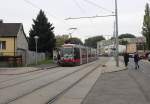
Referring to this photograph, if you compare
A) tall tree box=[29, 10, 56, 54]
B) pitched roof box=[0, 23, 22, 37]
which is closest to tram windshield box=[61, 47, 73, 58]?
pitched roof box=[0, 23, 22, 37]

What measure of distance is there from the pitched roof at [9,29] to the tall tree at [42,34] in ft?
40.3

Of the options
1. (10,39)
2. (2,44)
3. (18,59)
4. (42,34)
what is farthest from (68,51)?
(42,34)

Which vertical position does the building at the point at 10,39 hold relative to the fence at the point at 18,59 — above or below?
above

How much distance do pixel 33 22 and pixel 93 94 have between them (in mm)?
64389

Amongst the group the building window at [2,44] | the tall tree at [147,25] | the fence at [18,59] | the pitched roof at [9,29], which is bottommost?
the fence at [18,59]

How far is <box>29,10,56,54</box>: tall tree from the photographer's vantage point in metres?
78.6

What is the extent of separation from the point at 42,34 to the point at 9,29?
49.6 feet

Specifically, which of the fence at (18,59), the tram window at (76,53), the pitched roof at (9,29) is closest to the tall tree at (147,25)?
the pitched roof at (9,29)

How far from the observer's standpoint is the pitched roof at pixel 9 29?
62519 mm

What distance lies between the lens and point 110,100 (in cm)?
1522

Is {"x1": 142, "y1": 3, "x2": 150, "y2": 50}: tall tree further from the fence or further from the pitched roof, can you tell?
the fence

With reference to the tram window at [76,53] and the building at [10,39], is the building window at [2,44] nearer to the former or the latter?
the building at [10,39]

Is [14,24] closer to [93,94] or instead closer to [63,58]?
[63,58]

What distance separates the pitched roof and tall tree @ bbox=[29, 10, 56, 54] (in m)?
12.3
